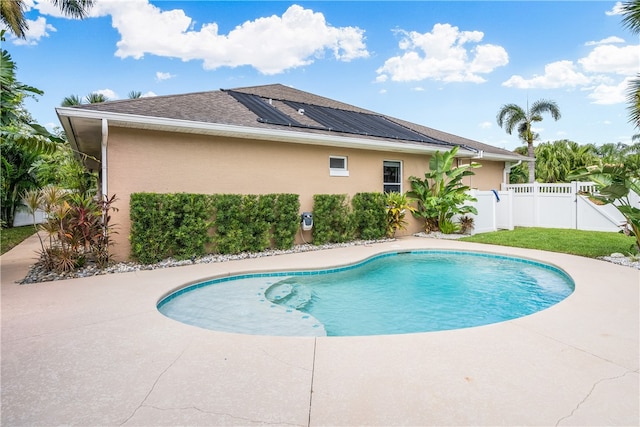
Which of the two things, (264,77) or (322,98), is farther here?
(264,77)

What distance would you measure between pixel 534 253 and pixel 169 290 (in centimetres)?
872

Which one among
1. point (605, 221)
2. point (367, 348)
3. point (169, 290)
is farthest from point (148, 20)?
point (605, 221)

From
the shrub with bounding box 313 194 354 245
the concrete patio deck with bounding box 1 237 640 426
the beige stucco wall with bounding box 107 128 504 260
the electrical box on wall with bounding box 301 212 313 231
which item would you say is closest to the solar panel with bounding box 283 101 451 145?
the beige stucco wall with bounding box 107 128 504 260

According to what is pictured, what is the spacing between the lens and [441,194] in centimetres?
1249

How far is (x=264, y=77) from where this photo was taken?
2256cm

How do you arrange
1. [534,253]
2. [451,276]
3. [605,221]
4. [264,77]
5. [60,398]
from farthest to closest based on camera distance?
[264,77] < [605,221] < [534,253] < [451,276] < [60,398]

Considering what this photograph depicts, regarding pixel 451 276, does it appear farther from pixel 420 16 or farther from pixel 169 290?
pixel 420 16

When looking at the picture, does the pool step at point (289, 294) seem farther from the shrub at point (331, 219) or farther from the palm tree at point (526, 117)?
the palm tree at point (526, 117)

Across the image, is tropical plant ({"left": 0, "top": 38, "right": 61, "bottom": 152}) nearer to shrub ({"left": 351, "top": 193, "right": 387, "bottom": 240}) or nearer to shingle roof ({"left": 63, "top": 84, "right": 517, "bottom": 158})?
shingle roof ({"left": 63, "top": 84, "right": 517, "bottom": 158})

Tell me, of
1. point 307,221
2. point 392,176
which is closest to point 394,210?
point 392,176

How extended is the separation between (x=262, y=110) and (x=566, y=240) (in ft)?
34.6

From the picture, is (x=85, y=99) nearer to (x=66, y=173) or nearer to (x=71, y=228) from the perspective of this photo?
(x=66, y=173)

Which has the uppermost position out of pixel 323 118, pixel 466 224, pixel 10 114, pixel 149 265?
pixel 323 118

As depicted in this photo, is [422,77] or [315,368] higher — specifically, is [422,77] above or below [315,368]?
above
